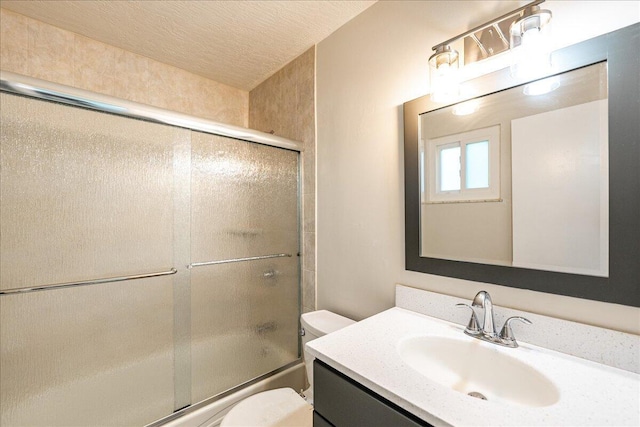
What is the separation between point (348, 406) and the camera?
2.41ft

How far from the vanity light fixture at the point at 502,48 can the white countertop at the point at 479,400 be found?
0.88 metres

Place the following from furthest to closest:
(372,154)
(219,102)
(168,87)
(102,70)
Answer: (219,102)
(168,87)
(102,70)
(372,154)

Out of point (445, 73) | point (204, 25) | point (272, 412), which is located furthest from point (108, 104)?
point (272, 412)

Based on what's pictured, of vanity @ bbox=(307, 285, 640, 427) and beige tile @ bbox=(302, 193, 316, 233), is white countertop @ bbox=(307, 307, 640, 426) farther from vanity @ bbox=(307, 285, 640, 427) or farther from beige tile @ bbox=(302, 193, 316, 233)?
beige tile @ bbox=(302, 193, 316, 233)

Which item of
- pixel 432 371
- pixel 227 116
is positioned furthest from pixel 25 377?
pixel 227 116

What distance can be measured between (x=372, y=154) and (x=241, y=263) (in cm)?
97

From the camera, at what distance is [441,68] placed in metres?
1.03

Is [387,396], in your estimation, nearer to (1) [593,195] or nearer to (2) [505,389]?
(2) [505,389]

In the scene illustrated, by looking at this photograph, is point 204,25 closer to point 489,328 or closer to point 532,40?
point 532,40

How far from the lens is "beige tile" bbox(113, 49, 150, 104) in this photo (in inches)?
69.7

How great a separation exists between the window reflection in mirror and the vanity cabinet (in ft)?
2.03

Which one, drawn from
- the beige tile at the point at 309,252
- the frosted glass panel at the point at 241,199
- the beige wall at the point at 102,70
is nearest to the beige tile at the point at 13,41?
the beige wall at the point at 102,70

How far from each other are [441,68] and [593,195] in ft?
2.15

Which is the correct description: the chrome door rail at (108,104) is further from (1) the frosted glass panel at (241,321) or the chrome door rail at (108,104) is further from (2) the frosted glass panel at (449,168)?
(2) the frosted glass panel at (449,168)
